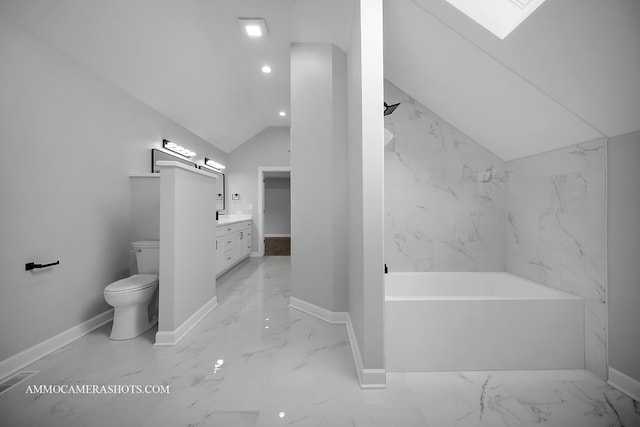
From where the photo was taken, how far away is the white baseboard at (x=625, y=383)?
1.48m

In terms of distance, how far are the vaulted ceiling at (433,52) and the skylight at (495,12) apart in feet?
0.11

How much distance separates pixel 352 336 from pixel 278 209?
8164mm

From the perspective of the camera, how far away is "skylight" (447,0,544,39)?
150cm

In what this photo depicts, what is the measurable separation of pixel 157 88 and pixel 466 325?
12.2 ft

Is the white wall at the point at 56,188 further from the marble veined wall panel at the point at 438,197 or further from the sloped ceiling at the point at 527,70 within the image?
the marble veined wall panel at the point at 438,197

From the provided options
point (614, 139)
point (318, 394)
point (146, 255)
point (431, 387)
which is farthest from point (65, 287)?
point (614, 139)

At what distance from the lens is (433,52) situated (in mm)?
1995

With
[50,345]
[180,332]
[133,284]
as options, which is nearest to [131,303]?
[133,284]

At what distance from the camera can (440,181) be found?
264 cm

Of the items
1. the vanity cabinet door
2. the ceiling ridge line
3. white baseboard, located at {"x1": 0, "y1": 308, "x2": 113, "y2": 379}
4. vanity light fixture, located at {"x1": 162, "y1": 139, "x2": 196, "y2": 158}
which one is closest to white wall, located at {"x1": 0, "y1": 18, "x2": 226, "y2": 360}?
white baseboard, located at {"x1": 0, "y1": 308, "x2": 113, "y2": 379}

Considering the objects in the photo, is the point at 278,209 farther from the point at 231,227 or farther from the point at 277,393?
the point at 277,393

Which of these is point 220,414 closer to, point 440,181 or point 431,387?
point 431,387

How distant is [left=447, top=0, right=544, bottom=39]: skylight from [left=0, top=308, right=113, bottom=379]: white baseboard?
3508mm

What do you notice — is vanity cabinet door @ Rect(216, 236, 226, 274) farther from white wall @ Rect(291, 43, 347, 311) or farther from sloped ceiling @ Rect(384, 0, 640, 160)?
sloped ceiling @ Rect(384, 0, 640, 160)
